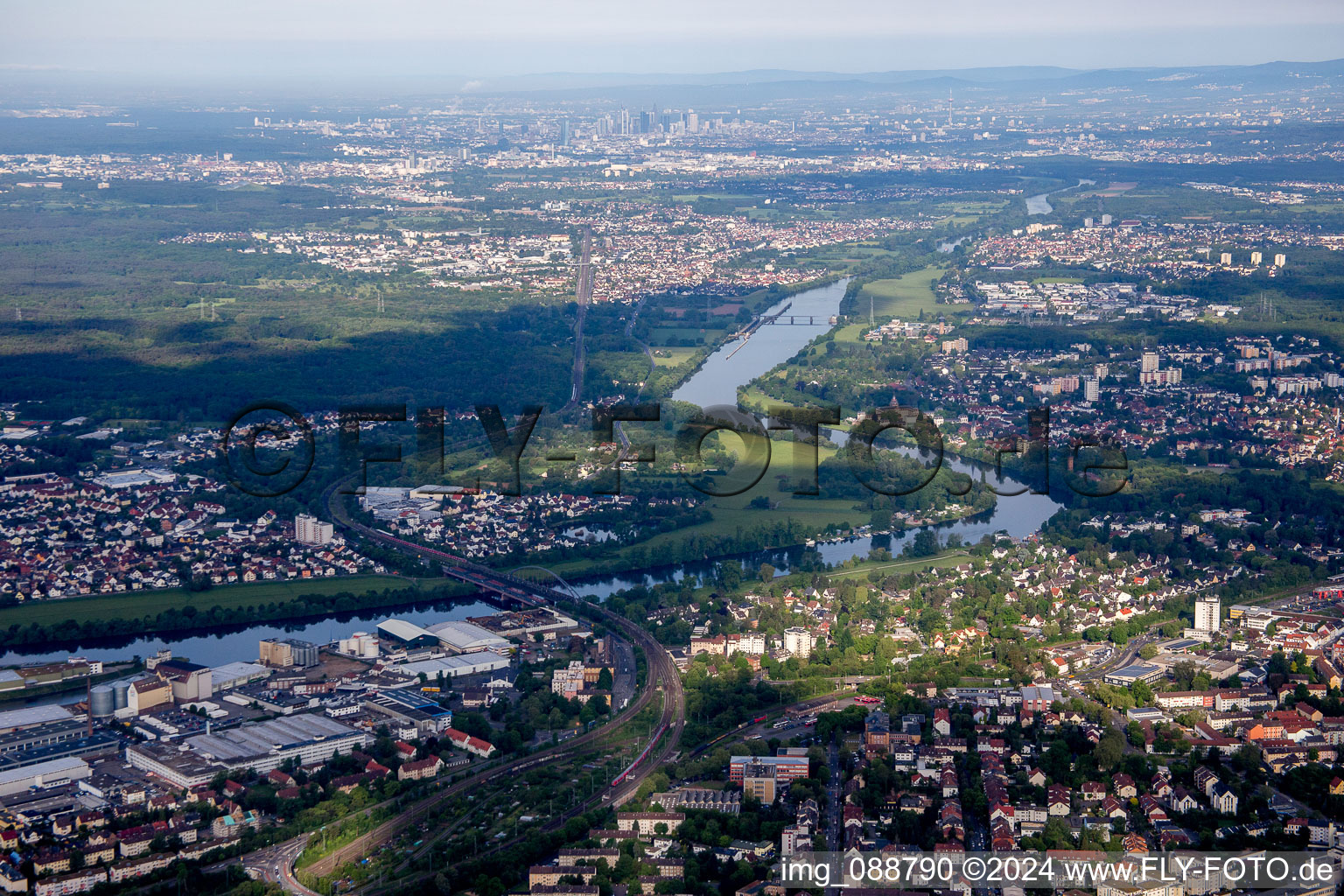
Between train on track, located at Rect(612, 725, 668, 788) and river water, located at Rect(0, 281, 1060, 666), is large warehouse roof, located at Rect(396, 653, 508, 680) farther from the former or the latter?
train on track, located at Rect(612, 725, 668, 788)

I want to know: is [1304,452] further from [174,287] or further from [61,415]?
[174,287]

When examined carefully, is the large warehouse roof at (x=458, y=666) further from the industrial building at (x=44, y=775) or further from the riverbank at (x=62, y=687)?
the industrial building at (x=44, y=775)

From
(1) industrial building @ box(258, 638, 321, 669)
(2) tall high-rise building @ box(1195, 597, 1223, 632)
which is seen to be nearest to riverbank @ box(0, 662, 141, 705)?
(1) industrial building @ box(258, 638, 321, 669)

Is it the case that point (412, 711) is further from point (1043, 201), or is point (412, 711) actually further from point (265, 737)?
point (1043, 201)

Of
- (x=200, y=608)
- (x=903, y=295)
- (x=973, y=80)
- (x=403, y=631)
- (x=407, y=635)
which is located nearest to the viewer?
(x=407, y=635)

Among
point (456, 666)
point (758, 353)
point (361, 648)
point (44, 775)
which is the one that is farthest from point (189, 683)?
point (758, 353)

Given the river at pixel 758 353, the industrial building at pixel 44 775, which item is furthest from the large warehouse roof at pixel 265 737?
the river at pixel 758 353
